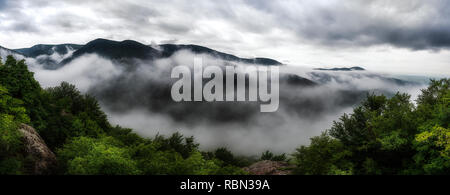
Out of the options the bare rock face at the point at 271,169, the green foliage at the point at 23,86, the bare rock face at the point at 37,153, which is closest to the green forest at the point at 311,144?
the green foliage at the point at 23,86

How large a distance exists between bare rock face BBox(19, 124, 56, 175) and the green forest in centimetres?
35

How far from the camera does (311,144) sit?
2470 cm

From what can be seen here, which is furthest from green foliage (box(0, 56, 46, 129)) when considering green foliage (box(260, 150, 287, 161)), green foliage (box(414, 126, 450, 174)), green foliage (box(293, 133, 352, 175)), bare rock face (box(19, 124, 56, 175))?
green foliage (box(414, 126, 450, 174))

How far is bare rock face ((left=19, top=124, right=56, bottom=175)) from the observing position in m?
21.4

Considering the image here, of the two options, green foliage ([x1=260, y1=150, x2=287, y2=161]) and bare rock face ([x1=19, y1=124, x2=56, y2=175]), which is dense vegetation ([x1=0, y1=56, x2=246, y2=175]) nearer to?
bare rock face ([x1=19, y1=124, x2=56, y2=175])

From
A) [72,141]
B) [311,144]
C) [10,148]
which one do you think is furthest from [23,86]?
[311,144]

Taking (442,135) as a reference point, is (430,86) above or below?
above

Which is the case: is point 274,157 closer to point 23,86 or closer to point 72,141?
point 72,141

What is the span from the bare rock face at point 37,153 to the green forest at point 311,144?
0.35 m

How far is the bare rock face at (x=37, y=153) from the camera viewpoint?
2137cm
